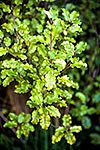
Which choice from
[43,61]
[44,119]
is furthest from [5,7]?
[44,119]

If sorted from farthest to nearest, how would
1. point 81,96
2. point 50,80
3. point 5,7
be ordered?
point 81,96
point 5,7
point 50,80

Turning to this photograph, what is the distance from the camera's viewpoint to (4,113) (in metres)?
2.30

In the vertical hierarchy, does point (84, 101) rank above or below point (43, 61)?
above

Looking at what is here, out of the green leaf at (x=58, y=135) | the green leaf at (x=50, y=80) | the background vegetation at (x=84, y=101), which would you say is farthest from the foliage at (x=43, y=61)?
the background vegetation at (x=84, y=101)

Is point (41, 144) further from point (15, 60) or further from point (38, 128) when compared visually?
point (15, 60)

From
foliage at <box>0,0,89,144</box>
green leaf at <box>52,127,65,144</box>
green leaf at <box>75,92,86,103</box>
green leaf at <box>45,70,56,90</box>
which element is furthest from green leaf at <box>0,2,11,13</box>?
green leaf at <box>75,92,86,103</box>

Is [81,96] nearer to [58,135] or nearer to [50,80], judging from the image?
[58,135]

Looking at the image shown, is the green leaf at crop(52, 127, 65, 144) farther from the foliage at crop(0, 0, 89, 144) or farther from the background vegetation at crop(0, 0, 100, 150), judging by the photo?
the background vegetation at crop(0, 0, 100, 150)

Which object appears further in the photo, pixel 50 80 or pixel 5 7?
pixel 5 7

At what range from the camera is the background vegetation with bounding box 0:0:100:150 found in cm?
203

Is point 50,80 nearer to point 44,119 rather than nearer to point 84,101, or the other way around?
point 44,119

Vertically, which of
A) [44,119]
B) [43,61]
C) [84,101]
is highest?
[84,101]

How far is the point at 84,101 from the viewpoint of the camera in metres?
2.05

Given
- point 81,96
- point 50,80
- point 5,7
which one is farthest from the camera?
point 81,96
